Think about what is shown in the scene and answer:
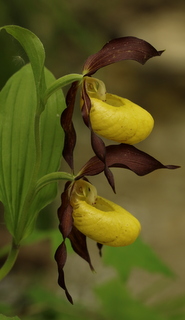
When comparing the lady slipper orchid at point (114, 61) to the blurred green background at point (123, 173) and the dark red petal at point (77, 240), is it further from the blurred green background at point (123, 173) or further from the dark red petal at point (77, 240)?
the blurred green background at point (123, 173)

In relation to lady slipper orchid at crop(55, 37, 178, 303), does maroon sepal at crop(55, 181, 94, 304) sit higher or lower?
lower

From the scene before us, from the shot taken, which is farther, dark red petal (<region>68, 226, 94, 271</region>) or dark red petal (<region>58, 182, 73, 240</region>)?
dark red petal (<region>68, 226, 94, 271</region>)

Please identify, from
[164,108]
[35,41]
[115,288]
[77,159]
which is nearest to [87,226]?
[35,41]

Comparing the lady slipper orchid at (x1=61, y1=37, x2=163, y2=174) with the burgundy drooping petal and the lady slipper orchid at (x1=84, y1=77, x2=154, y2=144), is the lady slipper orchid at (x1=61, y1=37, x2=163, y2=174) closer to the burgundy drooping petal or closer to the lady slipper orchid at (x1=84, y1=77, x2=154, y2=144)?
the lady slipper orchid at (x1=84, y1=77, x2=154, y2=144)

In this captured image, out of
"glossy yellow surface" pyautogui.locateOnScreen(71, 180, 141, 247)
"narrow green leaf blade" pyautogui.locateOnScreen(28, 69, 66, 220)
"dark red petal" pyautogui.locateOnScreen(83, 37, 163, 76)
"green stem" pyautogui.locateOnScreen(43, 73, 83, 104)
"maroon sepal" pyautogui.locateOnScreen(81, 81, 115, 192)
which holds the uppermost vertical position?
"dark red petal" pyautogui.locateOnScreen(83, 37, 163, 76)

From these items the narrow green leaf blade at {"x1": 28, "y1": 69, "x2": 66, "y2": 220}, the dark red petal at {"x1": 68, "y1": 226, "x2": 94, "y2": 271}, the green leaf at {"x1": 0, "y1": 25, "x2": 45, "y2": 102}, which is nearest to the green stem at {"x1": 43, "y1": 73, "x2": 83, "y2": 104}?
the green leaf at {"x1": 0, "y1": 25, "x2": 45, "y2": 102}

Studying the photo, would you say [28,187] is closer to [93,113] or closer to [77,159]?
[93,113]

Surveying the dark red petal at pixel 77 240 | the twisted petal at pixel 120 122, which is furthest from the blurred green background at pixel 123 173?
the twisted petal at pixel 120 122
